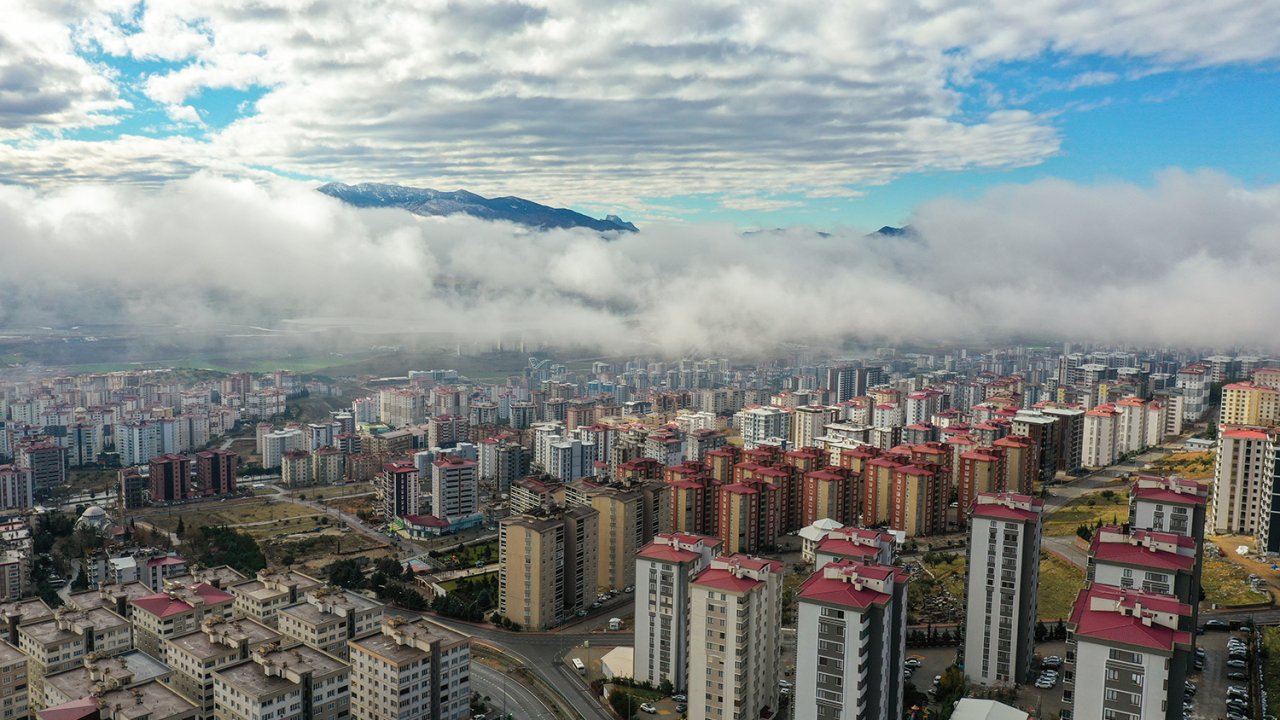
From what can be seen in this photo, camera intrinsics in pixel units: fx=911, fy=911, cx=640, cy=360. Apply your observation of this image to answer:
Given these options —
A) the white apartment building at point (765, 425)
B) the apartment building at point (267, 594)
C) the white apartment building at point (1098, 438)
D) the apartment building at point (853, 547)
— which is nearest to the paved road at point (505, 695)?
the apartment building at point (267, 594)

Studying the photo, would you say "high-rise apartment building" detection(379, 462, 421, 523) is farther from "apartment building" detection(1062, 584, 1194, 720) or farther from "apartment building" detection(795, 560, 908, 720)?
"apartment building" detection(1062, 584, 1194, 720)

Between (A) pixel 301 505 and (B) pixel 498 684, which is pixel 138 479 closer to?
(A) pixel 301 505

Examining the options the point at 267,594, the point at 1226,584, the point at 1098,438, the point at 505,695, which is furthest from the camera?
the point at 1098,438

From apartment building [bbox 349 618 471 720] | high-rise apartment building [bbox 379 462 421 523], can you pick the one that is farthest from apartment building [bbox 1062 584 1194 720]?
high-rise apartment building [bbox 379 462 421 523]

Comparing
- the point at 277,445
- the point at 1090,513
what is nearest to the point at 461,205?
the point at 277,445

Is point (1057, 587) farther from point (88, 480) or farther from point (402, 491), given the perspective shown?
point (88, 480)

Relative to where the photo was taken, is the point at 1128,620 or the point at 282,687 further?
the point at 282,687

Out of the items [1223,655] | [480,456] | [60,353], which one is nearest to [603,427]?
[480,456]
